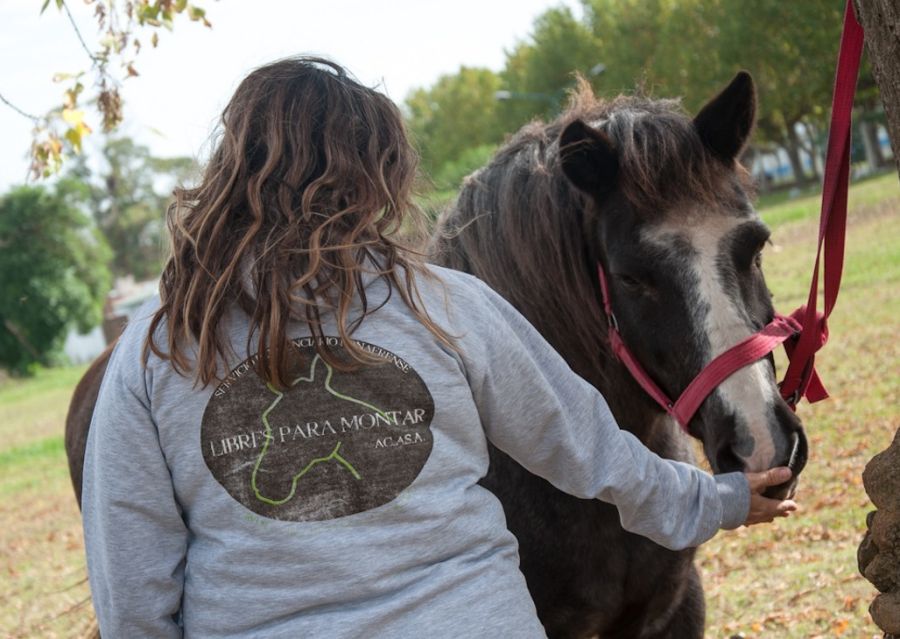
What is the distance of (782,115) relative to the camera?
1672 inches

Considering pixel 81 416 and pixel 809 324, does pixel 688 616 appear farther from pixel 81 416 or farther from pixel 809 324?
pixel 81 416

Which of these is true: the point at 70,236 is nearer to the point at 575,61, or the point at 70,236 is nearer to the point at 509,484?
the point at 575,61

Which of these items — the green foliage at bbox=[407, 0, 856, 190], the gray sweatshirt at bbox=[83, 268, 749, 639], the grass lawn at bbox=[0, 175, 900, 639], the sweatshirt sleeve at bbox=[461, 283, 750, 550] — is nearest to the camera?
the gray sweatshirt at bbox=[83, 268, 749, 639]

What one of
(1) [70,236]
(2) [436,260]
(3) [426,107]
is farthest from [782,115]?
(2) [436,260]

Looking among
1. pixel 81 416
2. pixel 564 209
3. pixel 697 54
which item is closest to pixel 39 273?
pixel 697 54

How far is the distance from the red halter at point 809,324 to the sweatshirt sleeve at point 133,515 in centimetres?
131

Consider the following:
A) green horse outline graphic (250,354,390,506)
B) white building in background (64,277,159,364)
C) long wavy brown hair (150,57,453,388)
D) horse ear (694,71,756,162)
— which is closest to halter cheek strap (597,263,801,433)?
horse ear (694,71,756,162)

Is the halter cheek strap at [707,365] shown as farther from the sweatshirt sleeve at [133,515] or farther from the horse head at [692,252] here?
the sweatshirt sleeve at [133,515]

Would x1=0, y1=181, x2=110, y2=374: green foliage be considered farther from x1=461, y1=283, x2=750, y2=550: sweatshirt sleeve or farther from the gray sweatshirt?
x1=461, y1=283, x2=750, y2=550: sweatshirt sleeve

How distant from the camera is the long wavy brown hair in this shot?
5.84 ft

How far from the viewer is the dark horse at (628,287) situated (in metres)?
2.44

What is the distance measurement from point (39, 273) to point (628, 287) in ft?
148

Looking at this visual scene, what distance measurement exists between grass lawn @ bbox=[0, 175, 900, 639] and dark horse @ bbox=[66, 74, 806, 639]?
1.64 m

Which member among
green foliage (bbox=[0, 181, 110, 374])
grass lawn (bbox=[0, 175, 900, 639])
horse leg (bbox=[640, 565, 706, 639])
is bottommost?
grass lawn (bbox=[0, 175, 900, 639])
